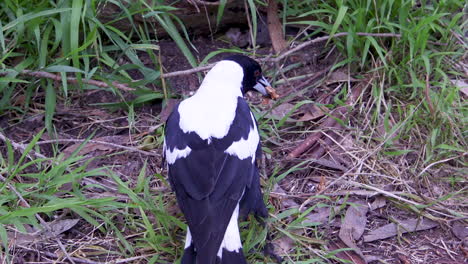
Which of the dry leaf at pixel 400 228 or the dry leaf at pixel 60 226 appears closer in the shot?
the dry leaf at pixel 60 226

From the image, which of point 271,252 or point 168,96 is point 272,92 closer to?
point 168,96

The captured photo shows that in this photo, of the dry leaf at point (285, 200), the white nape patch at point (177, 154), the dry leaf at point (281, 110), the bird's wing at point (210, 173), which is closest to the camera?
the bird's wing at point (210, 173)

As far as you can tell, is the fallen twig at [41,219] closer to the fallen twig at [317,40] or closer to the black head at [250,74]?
the black head at [250,74]

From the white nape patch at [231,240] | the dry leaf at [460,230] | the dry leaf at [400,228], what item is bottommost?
the dry leaf at [460,230]

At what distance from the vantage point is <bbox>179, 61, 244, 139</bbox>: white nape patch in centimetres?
290

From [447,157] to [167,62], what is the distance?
1.53 metres

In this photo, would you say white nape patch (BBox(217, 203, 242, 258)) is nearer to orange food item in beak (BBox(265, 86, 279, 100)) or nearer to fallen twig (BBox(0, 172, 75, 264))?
fallen twig (BBox(0, 172, 75, 264))

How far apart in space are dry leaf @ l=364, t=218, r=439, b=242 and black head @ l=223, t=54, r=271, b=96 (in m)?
0.96

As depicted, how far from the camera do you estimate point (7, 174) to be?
9.81 ft

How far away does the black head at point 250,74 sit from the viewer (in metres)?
3.40

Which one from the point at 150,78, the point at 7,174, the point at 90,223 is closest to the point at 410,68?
the point at 150,78

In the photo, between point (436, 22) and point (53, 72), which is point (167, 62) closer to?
point (53, 72)

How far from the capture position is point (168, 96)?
3.58 metres

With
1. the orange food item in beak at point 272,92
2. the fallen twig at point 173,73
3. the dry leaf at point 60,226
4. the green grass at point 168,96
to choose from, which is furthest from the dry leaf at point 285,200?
the dry leaf at point 60,226
